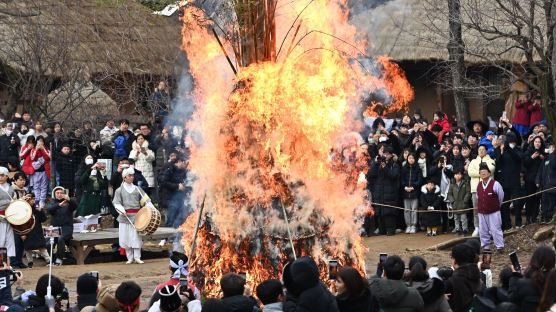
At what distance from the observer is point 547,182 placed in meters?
16.5

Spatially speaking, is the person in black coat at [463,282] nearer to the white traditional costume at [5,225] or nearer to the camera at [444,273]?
the camera at [444,273]

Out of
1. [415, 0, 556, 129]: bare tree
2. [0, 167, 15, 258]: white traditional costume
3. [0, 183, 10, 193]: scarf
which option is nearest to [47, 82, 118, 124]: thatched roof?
[0, 183, 10, 193]: scarf

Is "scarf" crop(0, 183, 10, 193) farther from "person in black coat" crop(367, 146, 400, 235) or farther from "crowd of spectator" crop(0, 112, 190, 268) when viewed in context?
"person in black coat" crop(367, 146, 400, 235)

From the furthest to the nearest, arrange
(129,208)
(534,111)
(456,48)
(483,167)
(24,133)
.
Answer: (24,133)
(534,111)
(456,48)
(129,208)
(483,167)

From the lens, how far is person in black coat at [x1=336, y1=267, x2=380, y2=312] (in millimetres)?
7059

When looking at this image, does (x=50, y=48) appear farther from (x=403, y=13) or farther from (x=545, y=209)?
(x=545, y=209)

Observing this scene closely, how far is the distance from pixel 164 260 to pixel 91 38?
9504 millimetres

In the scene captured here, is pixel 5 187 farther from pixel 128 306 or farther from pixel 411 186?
pixel 128 306

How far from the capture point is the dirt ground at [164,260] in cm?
1524

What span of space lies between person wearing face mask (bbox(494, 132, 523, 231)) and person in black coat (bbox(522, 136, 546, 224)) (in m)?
0.20

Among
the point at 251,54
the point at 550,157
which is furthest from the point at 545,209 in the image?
the point at 251,54

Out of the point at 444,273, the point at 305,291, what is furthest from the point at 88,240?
the point at 305,291

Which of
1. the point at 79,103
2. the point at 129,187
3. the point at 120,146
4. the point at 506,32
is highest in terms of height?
the point at 506,32

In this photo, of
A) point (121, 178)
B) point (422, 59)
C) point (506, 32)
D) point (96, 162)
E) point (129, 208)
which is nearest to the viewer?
point (129, 208)
